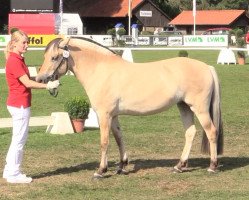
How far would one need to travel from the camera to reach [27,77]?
8.79 meters

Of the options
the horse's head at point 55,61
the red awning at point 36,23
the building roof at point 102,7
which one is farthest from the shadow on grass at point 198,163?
the building roof at point 102,7

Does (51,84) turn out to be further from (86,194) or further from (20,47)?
(86,194)

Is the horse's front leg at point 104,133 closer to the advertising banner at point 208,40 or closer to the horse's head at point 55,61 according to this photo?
the horse's head at point 55,61

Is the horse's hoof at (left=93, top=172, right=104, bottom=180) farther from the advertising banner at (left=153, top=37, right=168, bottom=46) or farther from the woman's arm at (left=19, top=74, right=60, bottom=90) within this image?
the advertising banner at (left=153, top=37, right=168, bottom=46)

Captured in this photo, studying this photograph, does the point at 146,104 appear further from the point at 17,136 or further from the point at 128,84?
the point at 17,136

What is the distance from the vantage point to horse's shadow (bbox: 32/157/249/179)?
32.3ft

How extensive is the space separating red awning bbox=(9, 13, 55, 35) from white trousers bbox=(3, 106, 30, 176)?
52.9 m

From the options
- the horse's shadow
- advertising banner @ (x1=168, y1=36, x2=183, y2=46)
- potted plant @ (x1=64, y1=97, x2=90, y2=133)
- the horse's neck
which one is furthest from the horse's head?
advertising banner @ (x1=168, y1=36, x2=183, y2=46)

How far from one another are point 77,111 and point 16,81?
4439 millimetres

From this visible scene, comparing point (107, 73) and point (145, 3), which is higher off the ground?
point (145, 3)

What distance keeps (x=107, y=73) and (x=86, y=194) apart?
189cm

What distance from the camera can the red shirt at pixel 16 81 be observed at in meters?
8.79

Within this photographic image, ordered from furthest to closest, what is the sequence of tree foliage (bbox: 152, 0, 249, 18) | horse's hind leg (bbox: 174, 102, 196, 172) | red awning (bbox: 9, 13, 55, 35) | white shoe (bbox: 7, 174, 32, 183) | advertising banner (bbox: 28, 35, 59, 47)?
tree foliage (bbox: 152, 0, 249, 18) → red awning (bbox: 9, 13, 55, 35) → advertising banner (bbox: 28, 35, 59, 47) → horse's hind leg (bbox: 174, 102, 196, 172) → white shoe (bbox: 7, 174, 32, 183)

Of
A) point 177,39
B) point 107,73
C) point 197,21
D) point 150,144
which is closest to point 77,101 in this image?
point 150,144
